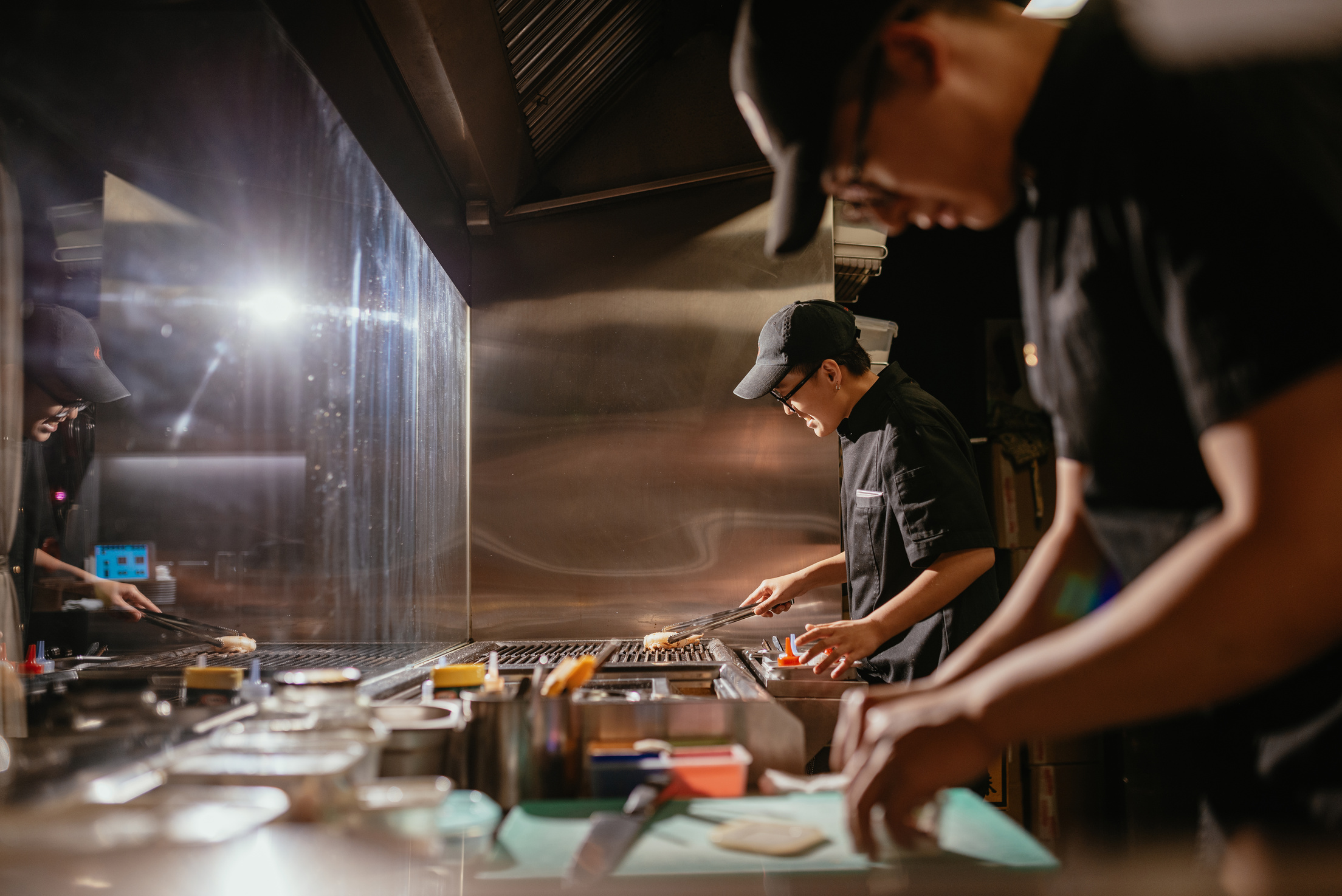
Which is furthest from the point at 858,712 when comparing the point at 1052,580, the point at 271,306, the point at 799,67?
the point at 271,306

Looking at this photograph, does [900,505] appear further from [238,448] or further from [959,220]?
[238,448]

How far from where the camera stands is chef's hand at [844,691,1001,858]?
1.79 feet

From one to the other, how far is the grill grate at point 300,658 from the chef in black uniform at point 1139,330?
116cm

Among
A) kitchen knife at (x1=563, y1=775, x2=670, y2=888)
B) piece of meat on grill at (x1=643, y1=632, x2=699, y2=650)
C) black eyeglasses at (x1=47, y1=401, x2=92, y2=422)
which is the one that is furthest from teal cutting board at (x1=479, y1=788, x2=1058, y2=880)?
black eyeglasses at (x1=47, y1=401, x2=92, y2=422)

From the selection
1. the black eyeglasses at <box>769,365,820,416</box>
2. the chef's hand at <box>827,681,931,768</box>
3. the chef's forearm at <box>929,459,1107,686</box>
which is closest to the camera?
the chef's hand at <box>827,681,931,768</box>

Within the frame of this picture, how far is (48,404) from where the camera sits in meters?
1.54

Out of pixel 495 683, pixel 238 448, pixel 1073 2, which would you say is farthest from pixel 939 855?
pixel 238 448

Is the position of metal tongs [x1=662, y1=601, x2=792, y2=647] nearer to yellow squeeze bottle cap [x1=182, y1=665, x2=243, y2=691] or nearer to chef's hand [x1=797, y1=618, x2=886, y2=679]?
chef's hand [x1=797, y1=618, x2=886, y2=679]

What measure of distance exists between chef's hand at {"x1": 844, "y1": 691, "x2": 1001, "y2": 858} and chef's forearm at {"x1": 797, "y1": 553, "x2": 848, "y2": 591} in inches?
60.4

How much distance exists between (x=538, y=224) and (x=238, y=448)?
3.77ft

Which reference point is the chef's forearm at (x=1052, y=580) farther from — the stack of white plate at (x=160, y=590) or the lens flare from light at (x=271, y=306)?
the stack of white plate at (x=160, y=590)

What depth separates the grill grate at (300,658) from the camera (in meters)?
1.46

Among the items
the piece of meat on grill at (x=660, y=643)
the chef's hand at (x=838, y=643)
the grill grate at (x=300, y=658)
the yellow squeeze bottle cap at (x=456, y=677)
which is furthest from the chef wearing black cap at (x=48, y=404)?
the chef's hand at (x=838, y=643)

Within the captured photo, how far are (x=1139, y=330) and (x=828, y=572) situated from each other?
1549mm
